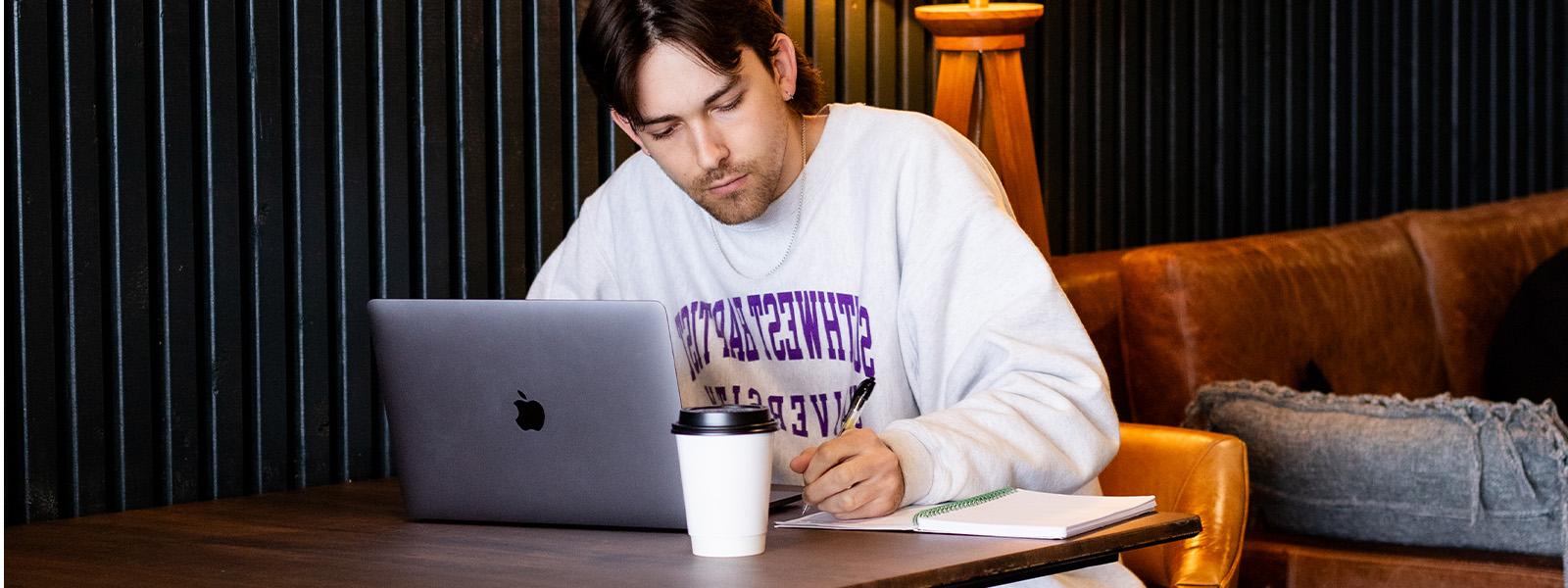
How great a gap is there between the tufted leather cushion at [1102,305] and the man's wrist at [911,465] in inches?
53.5

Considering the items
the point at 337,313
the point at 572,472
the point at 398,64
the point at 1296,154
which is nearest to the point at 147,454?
the point at 337,313

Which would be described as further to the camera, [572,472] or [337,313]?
[337,313]

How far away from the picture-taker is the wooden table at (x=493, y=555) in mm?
1242

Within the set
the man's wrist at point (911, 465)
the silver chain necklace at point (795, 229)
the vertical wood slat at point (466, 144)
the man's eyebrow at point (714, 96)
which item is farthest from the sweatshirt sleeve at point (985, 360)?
the vertical wood slat at point (466, 144)

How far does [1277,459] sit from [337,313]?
1.44 metres

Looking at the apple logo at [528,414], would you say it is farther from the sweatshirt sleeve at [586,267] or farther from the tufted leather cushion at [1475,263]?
the tufted leather cushion at [1475,263]

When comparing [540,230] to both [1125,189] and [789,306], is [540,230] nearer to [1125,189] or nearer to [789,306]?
[789,306]

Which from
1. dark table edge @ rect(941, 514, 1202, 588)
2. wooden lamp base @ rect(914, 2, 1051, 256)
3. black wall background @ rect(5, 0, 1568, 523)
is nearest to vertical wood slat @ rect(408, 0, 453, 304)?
black wall background @ rect(5, 0, 1568, 523)

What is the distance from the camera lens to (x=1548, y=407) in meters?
2.25

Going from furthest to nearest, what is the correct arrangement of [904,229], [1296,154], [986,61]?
[1296,154], [986,61], [904,229]

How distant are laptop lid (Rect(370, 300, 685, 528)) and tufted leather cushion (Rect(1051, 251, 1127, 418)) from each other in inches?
59.0

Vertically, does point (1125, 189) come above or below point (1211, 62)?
below

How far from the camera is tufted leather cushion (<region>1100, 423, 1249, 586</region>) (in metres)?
2.18

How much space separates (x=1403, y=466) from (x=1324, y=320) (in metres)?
0.93
